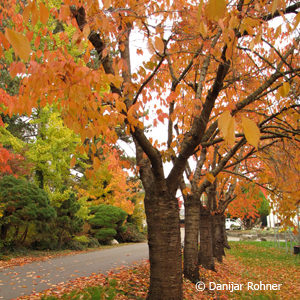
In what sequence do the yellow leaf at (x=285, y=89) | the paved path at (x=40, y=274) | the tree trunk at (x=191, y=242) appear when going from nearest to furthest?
the yellow leaf at (x=285, y=89) → the paved path at (x=40, y=274) → the tree trunk at (x=191, y=242)

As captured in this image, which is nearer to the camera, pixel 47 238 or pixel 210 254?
pixel 210 254

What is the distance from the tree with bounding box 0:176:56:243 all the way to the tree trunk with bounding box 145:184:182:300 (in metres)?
6.61

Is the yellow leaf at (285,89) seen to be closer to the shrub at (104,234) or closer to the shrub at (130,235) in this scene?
the shrub at (104,234)

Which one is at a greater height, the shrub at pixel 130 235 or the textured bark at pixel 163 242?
the textured bark at pixel 163 242

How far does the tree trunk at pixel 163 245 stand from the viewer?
3.93m

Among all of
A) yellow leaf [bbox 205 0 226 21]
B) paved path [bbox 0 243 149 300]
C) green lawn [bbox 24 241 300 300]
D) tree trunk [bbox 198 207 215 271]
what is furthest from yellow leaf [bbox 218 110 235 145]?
tree trunk [bbox 198 207 215 271]

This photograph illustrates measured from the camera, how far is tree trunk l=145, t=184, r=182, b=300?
3926mm

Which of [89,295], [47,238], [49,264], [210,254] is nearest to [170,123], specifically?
[89,295]

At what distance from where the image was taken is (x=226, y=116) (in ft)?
4.46

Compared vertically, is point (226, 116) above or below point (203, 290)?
above

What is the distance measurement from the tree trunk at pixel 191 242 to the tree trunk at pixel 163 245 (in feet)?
6.96

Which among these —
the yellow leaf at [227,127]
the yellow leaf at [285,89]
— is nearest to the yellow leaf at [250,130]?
the yellow leaf at [227,127]

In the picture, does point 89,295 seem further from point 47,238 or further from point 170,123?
point 47,238

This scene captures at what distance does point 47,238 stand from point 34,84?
9203mm
